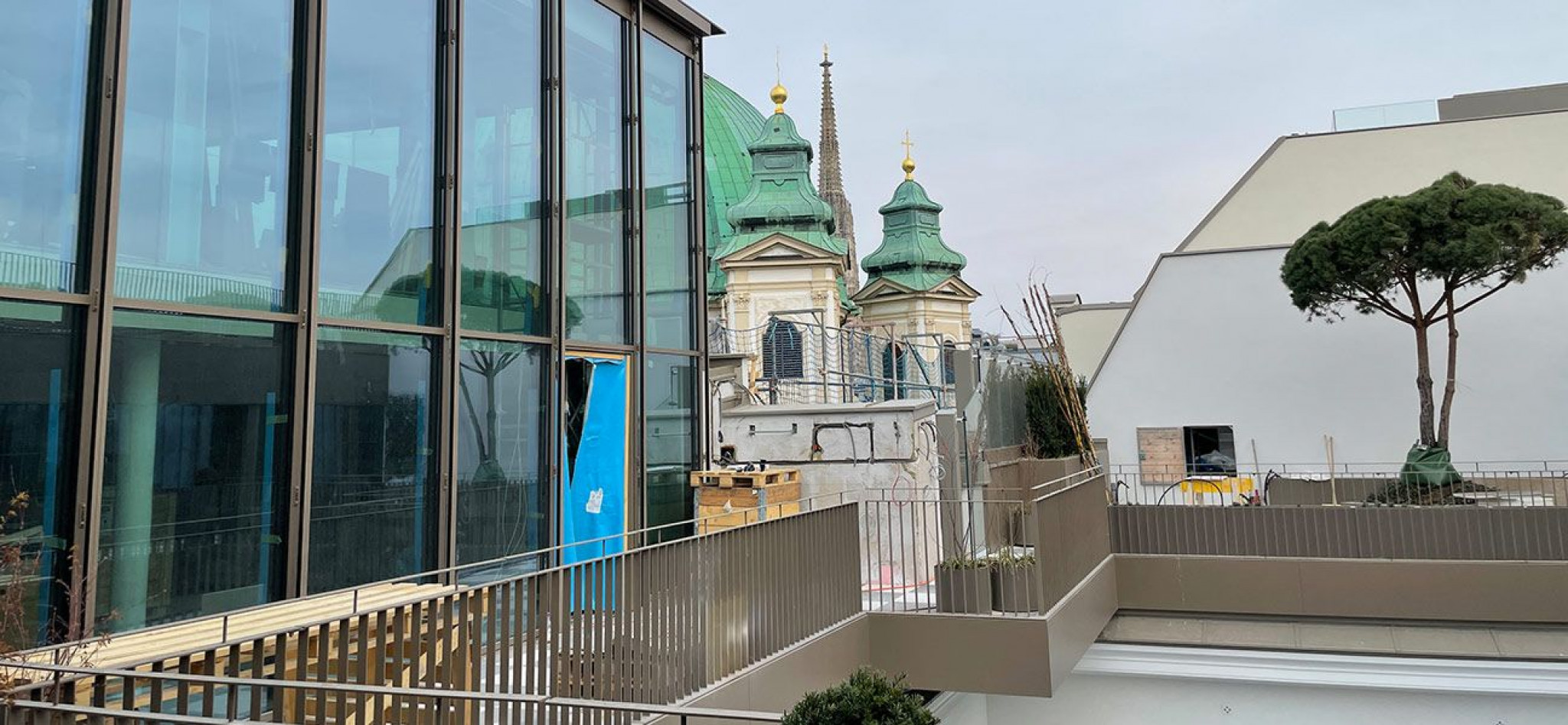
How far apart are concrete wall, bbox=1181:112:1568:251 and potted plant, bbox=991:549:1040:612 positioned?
1721cm

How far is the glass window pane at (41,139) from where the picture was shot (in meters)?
4.95

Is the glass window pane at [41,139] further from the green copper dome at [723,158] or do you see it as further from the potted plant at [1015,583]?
the green copper dome at [723,158]

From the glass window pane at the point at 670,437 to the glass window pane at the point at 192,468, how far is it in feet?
13.5

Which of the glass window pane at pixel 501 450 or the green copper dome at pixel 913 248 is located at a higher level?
the green copper dome at pixel 913 248

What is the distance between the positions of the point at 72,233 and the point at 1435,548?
43.1 feet

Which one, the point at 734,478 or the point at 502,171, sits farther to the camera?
the point at 734,478

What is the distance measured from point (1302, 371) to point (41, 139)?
68.4 ft

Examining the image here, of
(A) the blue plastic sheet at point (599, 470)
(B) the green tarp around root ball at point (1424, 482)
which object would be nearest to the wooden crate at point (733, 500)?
(A) the blue plastic sheet at point (599, 470)

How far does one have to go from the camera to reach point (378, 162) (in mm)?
7059

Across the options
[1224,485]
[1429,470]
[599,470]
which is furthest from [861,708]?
[1224,485]

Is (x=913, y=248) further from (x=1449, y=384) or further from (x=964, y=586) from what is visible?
(x=964, y=586)

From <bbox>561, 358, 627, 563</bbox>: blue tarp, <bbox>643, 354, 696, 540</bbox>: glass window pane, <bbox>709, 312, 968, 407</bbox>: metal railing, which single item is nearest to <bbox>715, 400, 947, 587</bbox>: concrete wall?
<bbox>709, 312, 968, 407</bbox>: metal railing

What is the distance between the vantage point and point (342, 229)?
22.0ft

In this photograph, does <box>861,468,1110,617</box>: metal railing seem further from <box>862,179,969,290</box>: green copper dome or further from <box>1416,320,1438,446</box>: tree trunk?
<box>862,179,969,290</box>: green copper dome
